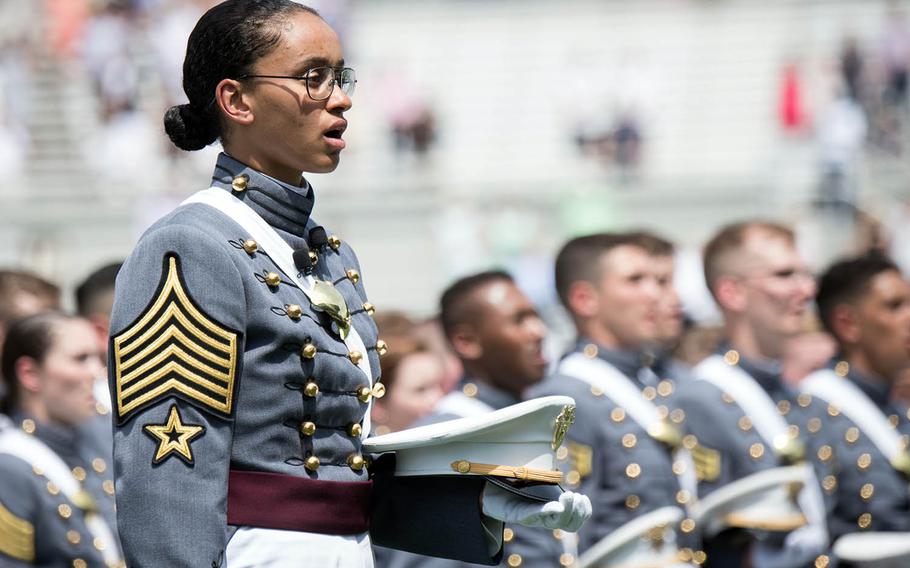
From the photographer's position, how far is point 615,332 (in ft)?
23.6

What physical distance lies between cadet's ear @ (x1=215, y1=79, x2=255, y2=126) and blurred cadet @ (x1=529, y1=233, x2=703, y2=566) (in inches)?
123

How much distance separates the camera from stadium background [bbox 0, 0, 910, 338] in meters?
19.4

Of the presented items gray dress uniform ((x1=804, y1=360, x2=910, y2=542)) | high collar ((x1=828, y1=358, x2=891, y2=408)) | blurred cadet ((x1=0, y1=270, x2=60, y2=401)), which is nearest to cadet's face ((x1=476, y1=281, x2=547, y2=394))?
gray dress uniform ((x1=804, y1=360, x2=910, y2=542))

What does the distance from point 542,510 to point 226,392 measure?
0.71 meters

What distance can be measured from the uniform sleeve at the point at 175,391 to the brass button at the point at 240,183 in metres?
0.24

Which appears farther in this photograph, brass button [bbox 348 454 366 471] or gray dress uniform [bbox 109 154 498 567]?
brass button [bbox 348 454 366 471]

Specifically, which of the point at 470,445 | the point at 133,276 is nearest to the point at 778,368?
the point at 470,445

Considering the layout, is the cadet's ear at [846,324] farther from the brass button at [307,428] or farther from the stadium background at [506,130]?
the stadium background at [506,130]

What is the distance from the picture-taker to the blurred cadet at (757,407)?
6688mm

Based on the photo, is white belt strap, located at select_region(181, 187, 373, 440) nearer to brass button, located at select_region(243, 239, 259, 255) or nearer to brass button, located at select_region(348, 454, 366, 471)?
brass button, located at select_region(243, 239, 259, 255)

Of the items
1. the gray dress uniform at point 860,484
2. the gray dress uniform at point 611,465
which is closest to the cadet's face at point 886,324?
the gray dress uniform at point 860,484

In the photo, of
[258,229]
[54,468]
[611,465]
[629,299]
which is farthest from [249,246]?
[629,299]

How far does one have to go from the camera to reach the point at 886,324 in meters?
7.59

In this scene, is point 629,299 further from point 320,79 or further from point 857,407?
point 320,79
